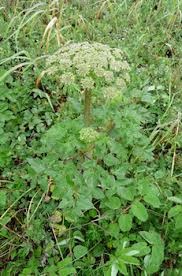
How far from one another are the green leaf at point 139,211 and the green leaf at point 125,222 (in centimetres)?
4

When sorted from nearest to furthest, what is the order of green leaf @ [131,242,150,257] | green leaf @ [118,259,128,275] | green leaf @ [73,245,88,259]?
green leaf @ [118,259,128,275], green leaf @ [131,242,150,257], green leaf @ [73,245,88,259]

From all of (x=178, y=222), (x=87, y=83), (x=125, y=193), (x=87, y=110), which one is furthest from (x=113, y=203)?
(x=87, y=83)

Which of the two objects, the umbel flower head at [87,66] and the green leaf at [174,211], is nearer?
the umbel flower head at [87,66]

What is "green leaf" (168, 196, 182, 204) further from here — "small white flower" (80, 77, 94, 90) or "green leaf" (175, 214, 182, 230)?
"small white flower" (80, 77, 94, 90)

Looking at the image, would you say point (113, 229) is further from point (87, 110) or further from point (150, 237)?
point (87, 110)

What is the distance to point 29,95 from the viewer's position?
247 centimetres

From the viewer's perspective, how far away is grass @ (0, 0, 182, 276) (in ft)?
5.76

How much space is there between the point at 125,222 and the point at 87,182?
24 centimetres

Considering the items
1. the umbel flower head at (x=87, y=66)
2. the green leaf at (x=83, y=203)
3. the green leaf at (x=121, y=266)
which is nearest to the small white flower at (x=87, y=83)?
the umbel flower head at (x=87, y=66)

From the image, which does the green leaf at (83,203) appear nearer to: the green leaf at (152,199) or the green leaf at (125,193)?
the green leaf at (125,193)

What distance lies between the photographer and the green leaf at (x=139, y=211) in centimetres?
175

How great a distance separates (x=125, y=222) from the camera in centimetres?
178

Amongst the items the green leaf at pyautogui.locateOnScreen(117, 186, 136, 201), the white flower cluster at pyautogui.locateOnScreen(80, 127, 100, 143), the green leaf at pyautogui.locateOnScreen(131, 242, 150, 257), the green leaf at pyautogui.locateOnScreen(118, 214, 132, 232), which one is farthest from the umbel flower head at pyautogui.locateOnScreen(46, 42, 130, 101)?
the green leaf at pyautogui.locateOnScreen(131, 242, 150, 257)

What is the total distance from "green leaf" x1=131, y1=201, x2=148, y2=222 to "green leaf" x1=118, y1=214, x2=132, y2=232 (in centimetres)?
4
